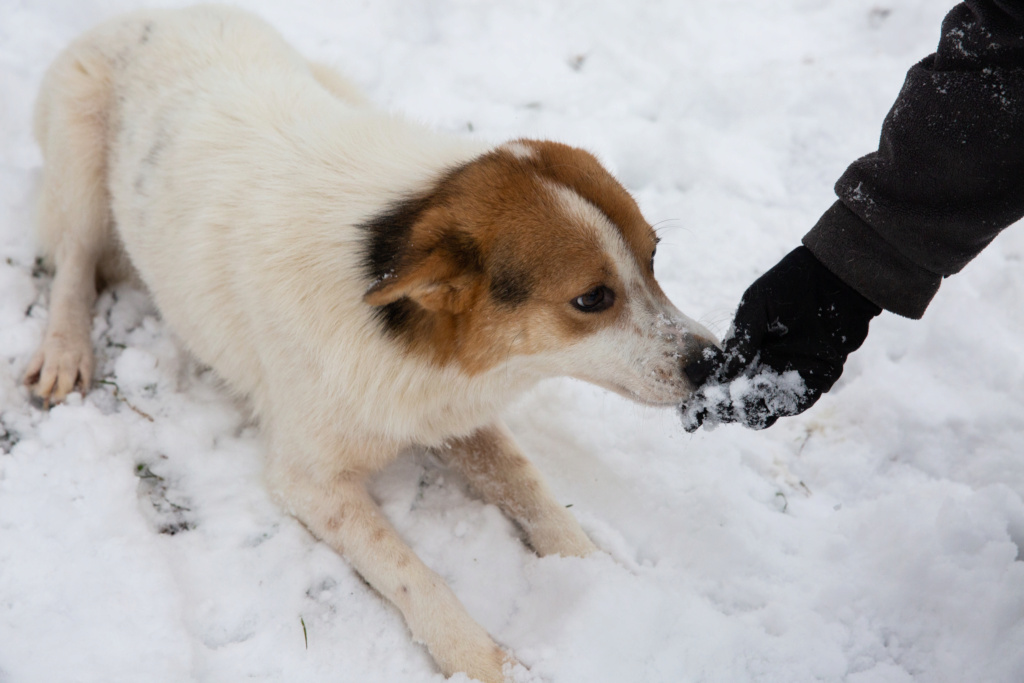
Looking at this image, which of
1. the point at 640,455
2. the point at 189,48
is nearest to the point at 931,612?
the point at 640,455

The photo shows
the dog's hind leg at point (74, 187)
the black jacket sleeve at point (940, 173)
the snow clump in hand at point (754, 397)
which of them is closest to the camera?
the black jacket sleeve at point (940, 173)

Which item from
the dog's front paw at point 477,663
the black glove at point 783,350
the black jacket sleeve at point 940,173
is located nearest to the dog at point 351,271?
the dog's front paw at point 477,663

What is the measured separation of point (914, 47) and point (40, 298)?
19.9 feet

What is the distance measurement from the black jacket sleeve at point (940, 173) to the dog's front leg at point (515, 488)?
1.46m

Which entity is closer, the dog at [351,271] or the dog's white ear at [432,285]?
the dog's white ear at [432,285]

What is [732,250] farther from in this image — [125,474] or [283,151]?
[125,474]

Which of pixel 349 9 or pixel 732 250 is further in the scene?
pixel 349 9

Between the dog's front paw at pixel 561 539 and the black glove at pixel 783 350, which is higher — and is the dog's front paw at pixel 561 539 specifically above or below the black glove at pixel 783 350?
below

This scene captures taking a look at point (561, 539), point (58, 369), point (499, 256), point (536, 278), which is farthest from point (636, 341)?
point (58, 369)

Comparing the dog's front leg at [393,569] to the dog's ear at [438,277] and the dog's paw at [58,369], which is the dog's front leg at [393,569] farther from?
the dog's paw at [58,369]

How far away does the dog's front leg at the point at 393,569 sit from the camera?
261 cm

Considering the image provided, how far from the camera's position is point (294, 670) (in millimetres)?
2541

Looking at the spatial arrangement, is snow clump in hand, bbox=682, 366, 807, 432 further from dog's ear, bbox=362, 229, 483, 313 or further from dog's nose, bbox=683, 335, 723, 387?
dog's ear, bbox=362, 229, 483, 313

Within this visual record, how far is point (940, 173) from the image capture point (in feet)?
7.28
